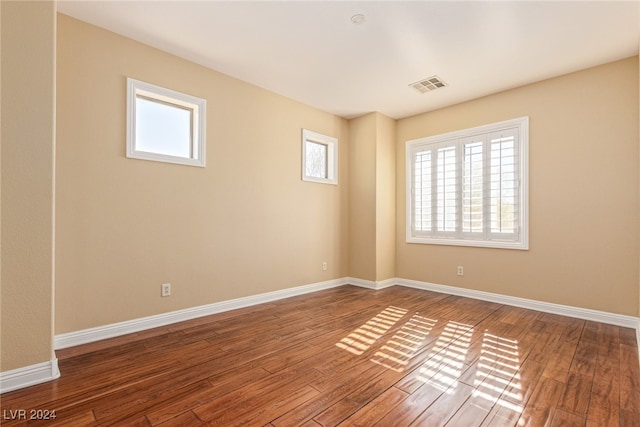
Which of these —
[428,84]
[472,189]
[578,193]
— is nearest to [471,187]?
[472,189]

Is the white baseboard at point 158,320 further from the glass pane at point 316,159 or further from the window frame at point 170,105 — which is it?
the glass pane at point 316,159

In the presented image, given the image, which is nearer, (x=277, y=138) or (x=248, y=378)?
(x=248, y=378)

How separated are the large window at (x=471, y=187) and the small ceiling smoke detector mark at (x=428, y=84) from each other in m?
0.87

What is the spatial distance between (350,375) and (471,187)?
3.31 meters

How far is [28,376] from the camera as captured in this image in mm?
1904

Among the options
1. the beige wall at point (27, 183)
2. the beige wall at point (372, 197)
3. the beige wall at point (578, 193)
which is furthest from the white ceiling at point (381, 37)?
the beige wall at point (372, 197)

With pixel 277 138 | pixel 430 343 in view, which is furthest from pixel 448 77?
pixel 430 343

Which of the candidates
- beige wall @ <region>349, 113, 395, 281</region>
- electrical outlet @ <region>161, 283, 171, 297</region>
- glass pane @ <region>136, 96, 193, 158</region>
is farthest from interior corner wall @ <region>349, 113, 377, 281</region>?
electrical outlet @ <region>161, 283, 171, 297</region>

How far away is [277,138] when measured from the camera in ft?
13.6

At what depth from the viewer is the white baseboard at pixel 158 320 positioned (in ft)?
8.35

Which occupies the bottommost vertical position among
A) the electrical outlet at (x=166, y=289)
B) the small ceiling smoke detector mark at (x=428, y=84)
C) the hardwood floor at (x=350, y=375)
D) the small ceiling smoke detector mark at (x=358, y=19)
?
the hardwood floor at (x=350, y=375)

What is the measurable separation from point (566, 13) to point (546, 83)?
1.38 meters

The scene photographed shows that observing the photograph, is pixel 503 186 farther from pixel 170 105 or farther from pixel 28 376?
pixel 28 376

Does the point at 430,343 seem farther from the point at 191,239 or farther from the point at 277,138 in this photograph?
the point at 277,138
